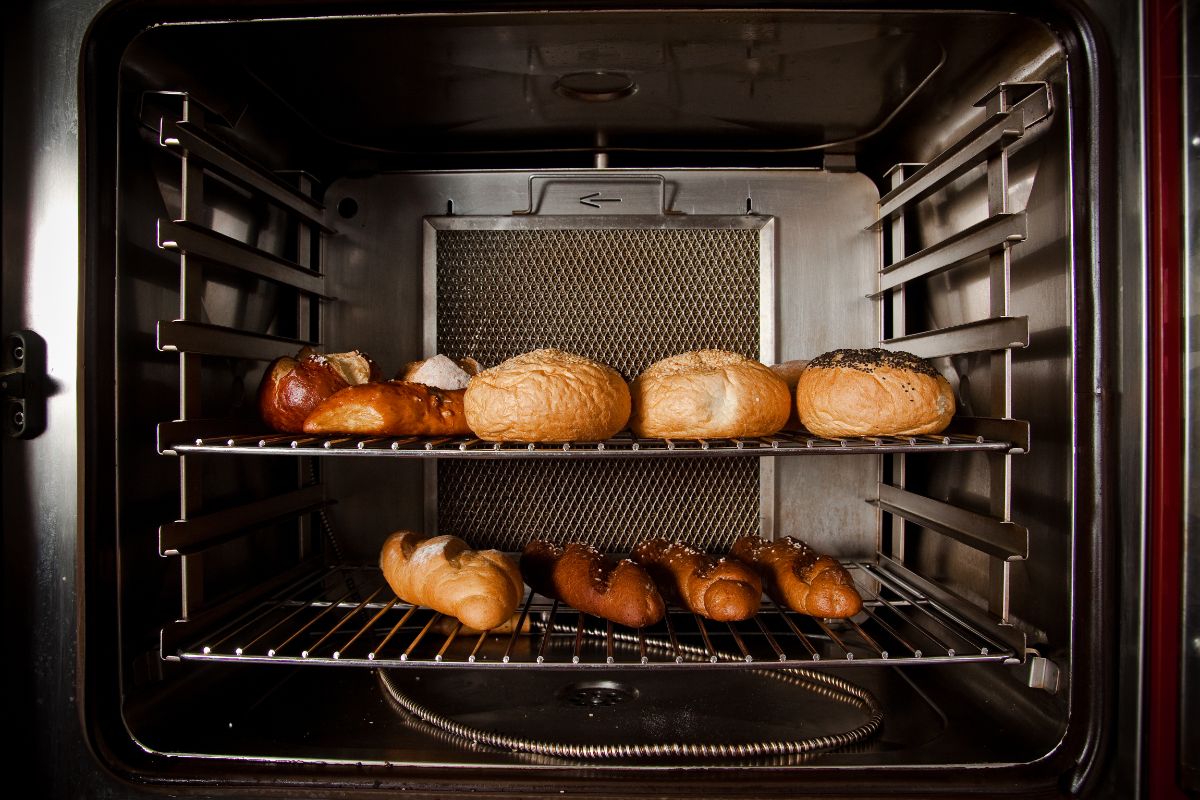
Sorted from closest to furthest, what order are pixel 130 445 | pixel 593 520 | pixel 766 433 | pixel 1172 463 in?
pixel 1172 463 < pixel 130 445 < pixel 766 433 < pixel 593 520

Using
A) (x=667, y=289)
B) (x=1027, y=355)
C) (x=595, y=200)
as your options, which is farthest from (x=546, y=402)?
(x=1027, y=355)

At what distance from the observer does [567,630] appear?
1.84m

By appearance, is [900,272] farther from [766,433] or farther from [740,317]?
[766,433]

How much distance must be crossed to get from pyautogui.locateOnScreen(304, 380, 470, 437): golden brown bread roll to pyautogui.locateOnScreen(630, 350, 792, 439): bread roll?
0.43m

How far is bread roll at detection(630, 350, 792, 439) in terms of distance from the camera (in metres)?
1.53

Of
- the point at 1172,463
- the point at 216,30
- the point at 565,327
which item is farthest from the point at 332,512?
the point at 1172,463

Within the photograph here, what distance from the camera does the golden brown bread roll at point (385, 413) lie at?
4.96 feet

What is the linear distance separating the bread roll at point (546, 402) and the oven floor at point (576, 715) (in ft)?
2.00

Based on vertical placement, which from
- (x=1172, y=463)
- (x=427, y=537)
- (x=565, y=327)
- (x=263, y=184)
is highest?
(x=263, y=184)

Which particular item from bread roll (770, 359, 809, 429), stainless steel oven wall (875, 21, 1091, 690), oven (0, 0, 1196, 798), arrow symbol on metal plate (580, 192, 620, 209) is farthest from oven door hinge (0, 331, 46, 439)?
stainless steel oven wall (875, 21, 1091, 690)

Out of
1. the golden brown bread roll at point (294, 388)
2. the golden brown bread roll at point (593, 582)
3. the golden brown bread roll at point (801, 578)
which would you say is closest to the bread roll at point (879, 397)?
the golden brown bread roll at point (801, 578)

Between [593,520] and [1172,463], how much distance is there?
127 centimetres

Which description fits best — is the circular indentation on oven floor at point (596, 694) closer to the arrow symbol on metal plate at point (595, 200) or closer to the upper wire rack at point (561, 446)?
the upper wire rack at point (561, 446)

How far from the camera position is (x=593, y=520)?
196 cm
